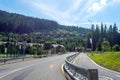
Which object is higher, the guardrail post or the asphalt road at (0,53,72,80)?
the guardrail post

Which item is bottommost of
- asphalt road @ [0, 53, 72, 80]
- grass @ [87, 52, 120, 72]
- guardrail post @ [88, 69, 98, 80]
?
grass @ [87, 52, 120, 72]

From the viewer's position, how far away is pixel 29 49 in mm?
142250

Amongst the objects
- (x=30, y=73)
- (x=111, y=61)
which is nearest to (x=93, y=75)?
(x=30, y=73)

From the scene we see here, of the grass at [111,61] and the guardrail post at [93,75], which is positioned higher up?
the guardrail post at [93,75]

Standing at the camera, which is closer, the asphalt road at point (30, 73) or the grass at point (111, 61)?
the asphalt road at point (30, 73)

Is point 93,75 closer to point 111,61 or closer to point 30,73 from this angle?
point 30,73

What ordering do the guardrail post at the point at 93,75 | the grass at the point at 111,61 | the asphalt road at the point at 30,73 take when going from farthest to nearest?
the grass at the point at 111,61 → the asphalt road at the point at 30,73 → the guardrail post at the point at 93,75

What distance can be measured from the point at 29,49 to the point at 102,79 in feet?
399

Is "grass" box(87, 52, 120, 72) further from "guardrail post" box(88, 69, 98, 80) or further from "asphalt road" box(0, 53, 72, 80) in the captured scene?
"guardrail post" box(88, 69, 98, 80)

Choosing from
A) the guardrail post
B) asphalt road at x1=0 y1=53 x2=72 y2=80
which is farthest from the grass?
the guardrail post

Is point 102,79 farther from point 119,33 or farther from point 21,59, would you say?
point 119,33

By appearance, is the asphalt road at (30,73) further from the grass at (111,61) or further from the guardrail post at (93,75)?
the guardrail post at (93,75)

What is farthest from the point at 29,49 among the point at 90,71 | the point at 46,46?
the point at 90,71

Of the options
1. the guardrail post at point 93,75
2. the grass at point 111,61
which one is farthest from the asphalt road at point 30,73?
the guardrail post at point 93,75
